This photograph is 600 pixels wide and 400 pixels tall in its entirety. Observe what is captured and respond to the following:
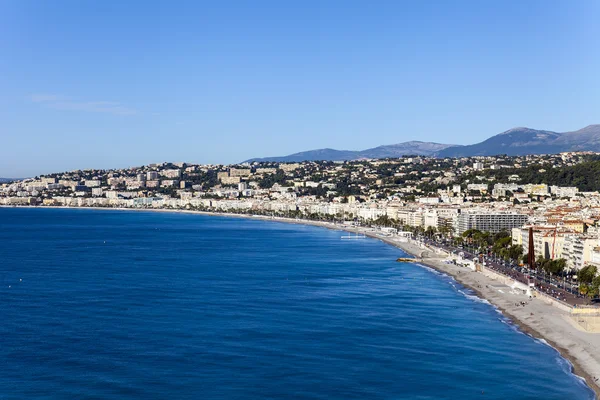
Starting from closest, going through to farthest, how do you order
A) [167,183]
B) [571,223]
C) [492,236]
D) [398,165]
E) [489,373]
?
1. [489,373]
2. [571,223]
3. [492,236]
4. [398,165]
5. [167,183]

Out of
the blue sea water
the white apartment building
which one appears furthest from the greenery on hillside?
the blue sea water

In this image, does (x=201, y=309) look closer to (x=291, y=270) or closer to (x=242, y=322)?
(x=242, y=322)

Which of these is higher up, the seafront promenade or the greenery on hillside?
the greenery on hillside

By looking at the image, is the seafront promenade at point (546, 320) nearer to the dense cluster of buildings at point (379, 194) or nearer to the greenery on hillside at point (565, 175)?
the dense cluster of buildings at point (379, 194)

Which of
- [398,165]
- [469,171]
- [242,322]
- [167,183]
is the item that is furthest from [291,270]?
[167,183]

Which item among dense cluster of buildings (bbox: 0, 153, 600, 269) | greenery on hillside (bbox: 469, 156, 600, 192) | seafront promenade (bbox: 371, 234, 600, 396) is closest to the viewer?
seafront promenade (bbox: 371, 234, 600, 396)

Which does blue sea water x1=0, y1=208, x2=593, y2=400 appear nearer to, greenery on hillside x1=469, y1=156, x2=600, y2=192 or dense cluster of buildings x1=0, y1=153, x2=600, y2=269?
dense cluster of buildings x1=0, y1=153, x2=600, y2=269

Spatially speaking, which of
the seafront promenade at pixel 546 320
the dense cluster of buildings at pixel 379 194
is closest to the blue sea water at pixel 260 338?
the seafront promenade at pixel 546 320

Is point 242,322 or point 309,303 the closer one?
point 242,322
